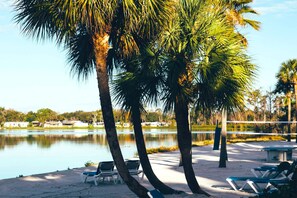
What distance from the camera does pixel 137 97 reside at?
1140 cm

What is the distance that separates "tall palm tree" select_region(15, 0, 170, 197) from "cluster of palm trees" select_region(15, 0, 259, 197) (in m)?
0.02

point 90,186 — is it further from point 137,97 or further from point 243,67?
point 243,67

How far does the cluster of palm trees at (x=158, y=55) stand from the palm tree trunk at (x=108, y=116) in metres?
0.02

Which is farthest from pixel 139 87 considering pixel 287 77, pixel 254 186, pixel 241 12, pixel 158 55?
pixel 287 77

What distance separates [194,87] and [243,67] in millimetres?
1274

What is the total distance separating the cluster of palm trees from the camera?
9.80m

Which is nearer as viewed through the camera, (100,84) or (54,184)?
(100,84)

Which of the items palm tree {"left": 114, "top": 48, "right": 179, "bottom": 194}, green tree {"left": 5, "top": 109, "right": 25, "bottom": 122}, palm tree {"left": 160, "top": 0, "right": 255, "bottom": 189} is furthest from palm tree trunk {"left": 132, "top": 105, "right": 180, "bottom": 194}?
green tree {"left": 5, "top": 109, "right": 25, "bottom": 122}

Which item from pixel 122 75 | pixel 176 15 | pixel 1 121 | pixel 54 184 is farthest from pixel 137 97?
pixel 1 121

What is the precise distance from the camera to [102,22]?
934 cm

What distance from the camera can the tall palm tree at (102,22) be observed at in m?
9.20

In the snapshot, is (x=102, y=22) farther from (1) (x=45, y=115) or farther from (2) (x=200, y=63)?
(1) (x=45, y=115)

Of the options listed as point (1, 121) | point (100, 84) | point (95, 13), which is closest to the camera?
point (95, 13)

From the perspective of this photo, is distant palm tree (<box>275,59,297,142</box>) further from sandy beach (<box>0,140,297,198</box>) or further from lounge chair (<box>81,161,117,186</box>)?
lounge chair (<box>81,161,117,186</box>)
